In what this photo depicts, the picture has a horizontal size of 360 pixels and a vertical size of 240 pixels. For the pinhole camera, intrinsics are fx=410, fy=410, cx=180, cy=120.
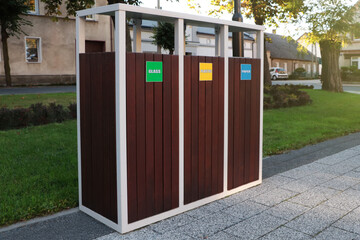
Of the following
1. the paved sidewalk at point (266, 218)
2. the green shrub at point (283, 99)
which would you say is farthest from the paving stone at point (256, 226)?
the green shrub at point (283, 99)

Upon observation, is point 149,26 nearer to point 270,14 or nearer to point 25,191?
point 270,14

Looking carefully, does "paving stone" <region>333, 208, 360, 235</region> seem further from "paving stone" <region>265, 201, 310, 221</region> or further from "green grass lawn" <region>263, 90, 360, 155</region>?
"green grass lawn" <region>263, 90, 360, 155</region>

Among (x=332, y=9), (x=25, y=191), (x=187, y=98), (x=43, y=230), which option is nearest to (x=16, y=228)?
(x=43, y=230)

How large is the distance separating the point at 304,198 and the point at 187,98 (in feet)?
6.17

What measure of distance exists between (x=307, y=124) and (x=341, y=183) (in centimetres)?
585

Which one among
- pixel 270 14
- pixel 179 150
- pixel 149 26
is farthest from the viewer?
pixel 149 26

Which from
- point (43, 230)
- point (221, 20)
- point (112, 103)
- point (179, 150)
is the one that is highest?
point (221, 20)

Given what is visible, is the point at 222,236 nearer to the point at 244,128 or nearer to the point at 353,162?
the point at 244,128

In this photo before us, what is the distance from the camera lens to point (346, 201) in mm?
4723

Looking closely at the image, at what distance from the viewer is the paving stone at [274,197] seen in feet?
15.4

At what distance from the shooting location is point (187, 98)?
429 cm

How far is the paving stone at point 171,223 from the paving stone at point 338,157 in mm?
3458

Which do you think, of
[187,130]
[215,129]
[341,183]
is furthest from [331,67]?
[187,130]

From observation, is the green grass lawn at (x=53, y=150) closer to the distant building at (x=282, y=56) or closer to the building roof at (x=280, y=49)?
the distant building at (x=282, y=56)
